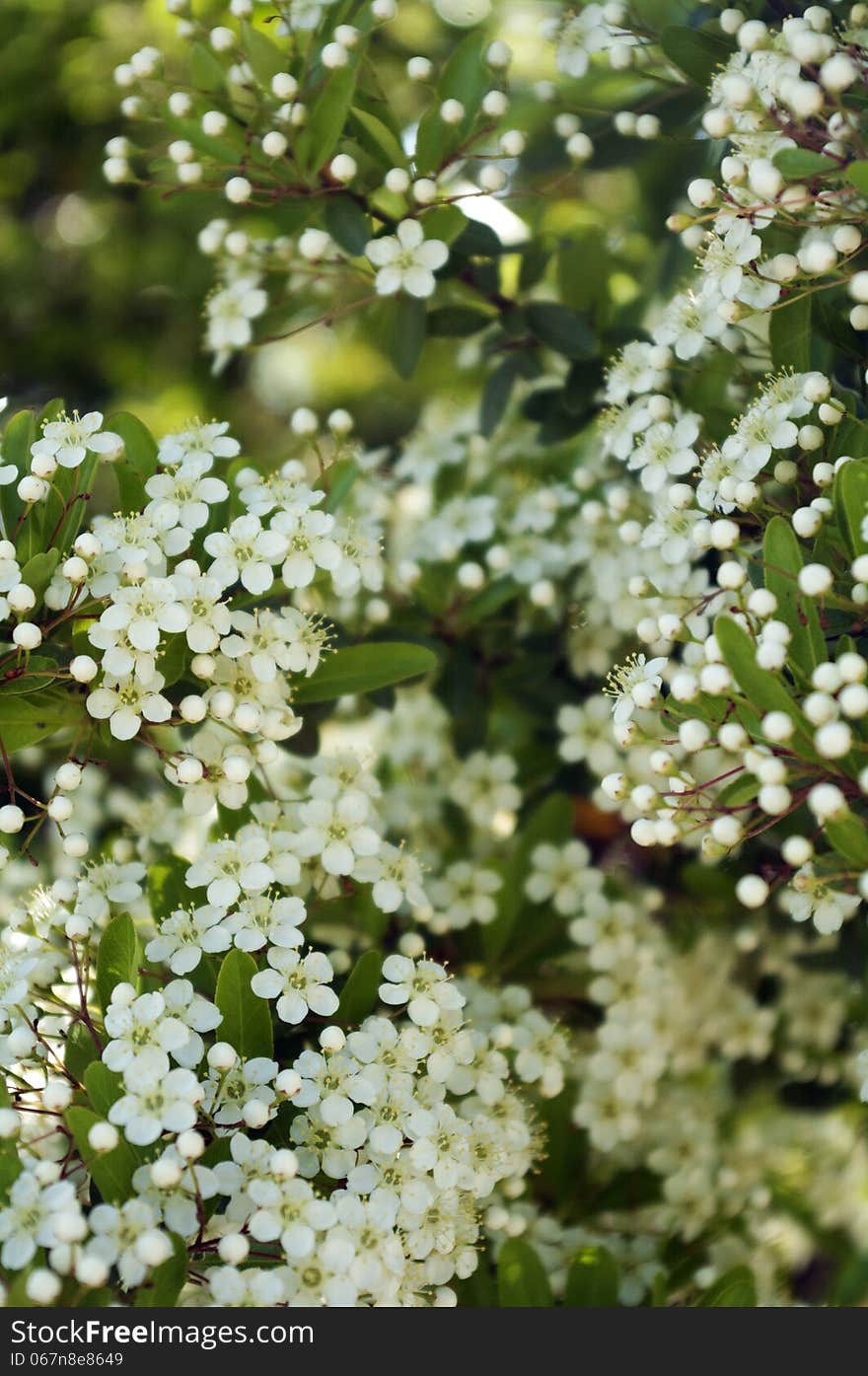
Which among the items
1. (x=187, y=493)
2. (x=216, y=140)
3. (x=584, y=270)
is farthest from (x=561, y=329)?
(x=187, y=493)

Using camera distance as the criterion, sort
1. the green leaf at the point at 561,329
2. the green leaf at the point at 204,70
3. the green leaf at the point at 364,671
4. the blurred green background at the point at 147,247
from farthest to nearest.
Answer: the blurred green background at the point at 147,247, the green leaf at the point at 561,329, the green leaf at the point at 204,70, the green leaf at the point at 364,671

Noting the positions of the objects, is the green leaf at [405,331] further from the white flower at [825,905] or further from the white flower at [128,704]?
the white flower at [825,905]

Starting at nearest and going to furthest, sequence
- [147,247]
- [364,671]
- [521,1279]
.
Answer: [521,1279], [364,671], [147,247]

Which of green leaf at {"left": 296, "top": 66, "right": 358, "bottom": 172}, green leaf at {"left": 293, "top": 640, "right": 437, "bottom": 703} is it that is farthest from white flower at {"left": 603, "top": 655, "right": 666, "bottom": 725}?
green leaf at {"left": 296, "top": 66, "right": 358, "bottom": 172}

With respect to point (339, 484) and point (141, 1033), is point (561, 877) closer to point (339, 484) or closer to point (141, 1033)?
point (339, 484)

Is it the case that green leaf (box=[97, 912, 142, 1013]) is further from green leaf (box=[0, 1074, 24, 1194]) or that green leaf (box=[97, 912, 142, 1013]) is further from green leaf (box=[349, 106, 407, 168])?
green leaf (box=[349, 106, 407, 168])

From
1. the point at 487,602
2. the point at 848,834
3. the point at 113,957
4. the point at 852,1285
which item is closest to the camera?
the point at 848,834

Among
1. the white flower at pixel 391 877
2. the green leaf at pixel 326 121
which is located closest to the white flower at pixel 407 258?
the green leaf at pixel 326 121
